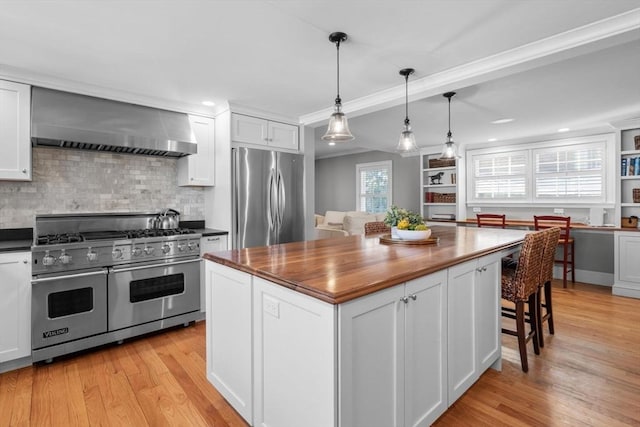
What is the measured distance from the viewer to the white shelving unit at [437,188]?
6.64 metres

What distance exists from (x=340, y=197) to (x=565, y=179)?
493 cm

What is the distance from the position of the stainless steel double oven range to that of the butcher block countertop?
1.33 m

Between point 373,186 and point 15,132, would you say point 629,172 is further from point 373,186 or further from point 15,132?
point 15,132

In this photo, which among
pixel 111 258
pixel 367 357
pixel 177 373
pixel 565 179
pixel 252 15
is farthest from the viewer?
pixel 565 179

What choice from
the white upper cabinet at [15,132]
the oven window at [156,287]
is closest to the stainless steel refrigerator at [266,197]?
the oven window at [156,287]

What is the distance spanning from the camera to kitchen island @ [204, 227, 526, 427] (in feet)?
4.20

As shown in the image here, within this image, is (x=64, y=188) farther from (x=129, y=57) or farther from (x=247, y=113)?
(x=247, y=113)

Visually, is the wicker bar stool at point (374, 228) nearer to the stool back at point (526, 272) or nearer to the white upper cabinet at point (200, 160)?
the stool back at point (526, 272)

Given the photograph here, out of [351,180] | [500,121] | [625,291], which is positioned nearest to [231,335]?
[500,121]

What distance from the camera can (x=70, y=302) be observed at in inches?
103

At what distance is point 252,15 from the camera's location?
1961mm

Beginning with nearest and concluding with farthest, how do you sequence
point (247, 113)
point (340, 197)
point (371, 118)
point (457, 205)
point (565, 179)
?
1. point (247, 113)
2. point (371, 118)
3. point (565, 179)
4. point (457, 205)
5. point (340, 197)

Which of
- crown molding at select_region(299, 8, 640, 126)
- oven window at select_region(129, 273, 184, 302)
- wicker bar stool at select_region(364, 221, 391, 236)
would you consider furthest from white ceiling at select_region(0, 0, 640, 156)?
oven window at select_region(129, 273, 184, 302)

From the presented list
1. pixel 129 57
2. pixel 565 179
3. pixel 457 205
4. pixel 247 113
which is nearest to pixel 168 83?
pixel 129 57
